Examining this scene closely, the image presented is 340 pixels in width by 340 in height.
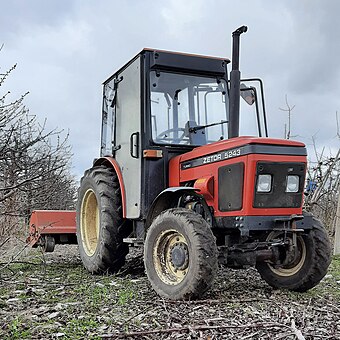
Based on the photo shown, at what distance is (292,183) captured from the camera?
17.0 feet

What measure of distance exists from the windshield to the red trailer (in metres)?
2.45

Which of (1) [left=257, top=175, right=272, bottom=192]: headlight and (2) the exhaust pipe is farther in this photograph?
(2) the exhaust pipe

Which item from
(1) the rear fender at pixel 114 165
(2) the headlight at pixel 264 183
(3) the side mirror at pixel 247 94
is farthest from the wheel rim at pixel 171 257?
(3) the side mirror at pixel 247 94

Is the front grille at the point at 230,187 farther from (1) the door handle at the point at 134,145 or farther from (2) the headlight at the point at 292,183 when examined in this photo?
(1) the door handle at the point at 134,145

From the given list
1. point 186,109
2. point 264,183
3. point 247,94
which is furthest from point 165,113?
point 264,183

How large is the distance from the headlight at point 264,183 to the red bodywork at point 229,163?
0.23 ft

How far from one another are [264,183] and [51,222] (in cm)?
382

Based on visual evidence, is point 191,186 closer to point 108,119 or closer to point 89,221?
point 108,119

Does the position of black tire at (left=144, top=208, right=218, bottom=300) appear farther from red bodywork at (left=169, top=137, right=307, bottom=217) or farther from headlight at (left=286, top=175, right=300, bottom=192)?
headlight at (left=286, top=175, right=300, bottom=192)

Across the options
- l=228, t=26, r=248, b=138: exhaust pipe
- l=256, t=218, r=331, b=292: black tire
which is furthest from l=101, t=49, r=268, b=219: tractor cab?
l=256, t=218, r=331, b=292: black tire

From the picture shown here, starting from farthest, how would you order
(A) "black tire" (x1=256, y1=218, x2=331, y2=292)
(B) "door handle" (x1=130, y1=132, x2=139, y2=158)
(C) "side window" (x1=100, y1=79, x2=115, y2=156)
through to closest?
(C) "side window" (x1=100, y1=79, x2=115, y2=156), (B) "door handle" (x1=130, y1=132, x2=139, y2=158), (A) "black tire" (x1=256, y1=218, x2=331, y2=292)

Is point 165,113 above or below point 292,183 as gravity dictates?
above

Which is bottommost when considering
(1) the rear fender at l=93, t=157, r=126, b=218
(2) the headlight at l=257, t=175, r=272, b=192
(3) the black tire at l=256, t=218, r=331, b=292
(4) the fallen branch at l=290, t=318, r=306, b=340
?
(4) the fallen branch at l=290, t=318, r=306, b=340

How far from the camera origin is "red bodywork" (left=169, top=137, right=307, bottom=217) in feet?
16.3
